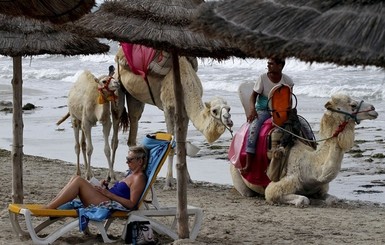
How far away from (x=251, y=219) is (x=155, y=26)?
3313 mm

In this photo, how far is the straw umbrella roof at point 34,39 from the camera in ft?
32.7

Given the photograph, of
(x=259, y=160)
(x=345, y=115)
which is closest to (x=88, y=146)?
(x=259, y=160)

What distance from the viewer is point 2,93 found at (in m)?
33.3

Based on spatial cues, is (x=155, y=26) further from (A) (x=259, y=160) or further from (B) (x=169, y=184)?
(B) (x=169, y=184)

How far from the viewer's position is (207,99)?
29.5 meters

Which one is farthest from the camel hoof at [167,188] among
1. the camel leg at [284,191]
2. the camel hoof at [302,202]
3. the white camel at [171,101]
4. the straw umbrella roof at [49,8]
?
the straw umbrella roof at [49,8]

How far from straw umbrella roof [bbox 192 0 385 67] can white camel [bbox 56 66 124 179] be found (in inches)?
308

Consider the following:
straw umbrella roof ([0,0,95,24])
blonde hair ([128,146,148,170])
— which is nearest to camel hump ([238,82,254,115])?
blonde hair ([128,146,148,170])

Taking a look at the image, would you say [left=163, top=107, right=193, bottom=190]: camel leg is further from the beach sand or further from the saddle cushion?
the saddle cushion

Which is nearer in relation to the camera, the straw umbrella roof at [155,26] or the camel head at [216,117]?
the straw umbrella roof at [155,26]

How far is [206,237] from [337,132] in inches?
105

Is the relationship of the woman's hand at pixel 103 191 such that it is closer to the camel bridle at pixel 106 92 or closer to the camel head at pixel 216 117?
the camel head at pixel 216 117

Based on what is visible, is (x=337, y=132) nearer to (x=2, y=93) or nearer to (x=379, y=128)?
(x=379, y=128)

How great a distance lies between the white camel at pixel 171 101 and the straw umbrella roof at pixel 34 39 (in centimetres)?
265
